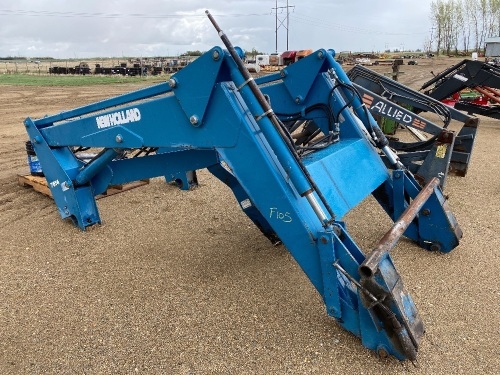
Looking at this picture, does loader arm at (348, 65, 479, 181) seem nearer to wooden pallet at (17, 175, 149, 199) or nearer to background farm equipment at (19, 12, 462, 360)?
background farm equipment at (19, 12, 462, 360)

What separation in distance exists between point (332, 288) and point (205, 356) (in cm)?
87

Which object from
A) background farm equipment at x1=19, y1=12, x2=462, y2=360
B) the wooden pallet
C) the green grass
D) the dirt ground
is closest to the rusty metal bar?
background farm equipment at x1=19, y1=12, x2=462, y2=360

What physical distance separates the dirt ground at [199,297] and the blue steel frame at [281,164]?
32cm

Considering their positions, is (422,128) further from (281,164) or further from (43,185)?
(43,185)

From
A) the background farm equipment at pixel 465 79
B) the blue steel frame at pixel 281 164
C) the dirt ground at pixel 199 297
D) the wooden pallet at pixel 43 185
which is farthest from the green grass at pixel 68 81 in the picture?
the blue steel frame at pixel 281 164

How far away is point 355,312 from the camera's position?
2574mm

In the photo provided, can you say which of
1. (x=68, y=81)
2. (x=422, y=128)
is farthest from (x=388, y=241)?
(x=68, y=81)

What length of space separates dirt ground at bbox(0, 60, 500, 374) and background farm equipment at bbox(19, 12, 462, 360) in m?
0.30

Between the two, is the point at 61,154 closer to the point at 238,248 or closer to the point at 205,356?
the point at 238,248

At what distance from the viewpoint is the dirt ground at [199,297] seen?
2.66 m

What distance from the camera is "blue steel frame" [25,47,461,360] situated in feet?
8.30

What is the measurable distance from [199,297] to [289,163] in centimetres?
136

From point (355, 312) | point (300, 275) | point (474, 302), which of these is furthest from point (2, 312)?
point (474, 302)

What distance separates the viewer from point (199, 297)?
333 centimetres
